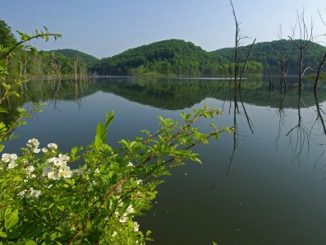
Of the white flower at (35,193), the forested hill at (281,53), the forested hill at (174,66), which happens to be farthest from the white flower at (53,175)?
the forested hill at (174,66)

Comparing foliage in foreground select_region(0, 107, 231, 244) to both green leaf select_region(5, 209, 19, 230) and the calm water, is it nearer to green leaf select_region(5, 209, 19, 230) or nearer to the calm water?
green leaf select_region(5, 209, 19, 230)

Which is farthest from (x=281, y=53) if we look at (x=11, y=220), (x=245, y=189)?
(x=11, y=220)

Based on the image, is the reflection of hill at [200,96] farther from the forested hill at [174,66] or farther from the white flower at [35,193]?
the forested hill at [174,66]

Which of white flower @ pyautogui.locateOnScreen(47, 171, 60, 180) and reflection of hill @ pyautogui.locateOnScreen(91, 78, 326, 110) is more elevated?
white flower @ pyautogui.locateOnScreen(47, 171, 60, 180)

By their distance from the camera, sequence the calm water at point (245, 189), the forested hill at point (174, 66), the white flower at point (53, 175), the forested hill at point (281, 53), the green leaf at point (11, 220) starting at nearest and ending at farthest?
the green leaf at point (11, 220) < the white flower at point (53, 175) < the calm water at point (245, 189) < the forested hill at point (281, 53) < the forested hill at point (174, 66)

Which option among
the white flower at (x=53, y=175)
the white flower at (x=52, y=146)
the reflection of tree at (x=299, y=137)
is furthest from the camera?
the reflection of tree at (x=299, y=137)

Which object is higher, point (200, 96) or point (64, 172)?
point (64, 172)

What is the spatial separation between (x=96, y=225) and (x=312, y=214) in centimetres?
585

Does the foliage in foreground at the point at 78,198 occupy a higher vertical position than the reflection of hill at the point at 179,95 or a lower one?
higher

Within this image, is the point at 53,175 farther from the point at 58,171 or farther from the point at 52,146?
the point at 52,146

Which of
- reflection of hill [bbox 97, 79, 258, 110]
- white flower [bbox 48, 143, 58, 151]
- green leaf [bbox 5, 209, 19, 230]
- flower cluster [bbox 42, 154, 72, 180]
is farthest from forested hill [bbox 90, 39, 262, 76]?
green leaf [bbox 5, 209, 19, 230]

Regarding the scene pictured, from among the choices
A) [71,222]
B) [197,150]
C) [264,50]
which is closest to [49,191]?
[71,222]

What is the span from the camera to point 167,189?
7910 mm

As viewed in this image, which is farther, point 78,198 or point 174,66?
point 174,66
